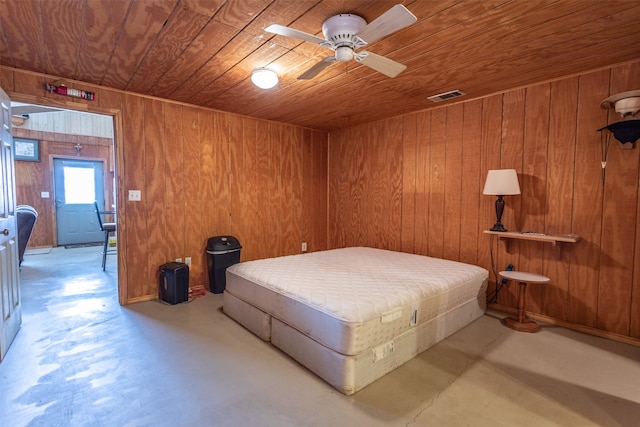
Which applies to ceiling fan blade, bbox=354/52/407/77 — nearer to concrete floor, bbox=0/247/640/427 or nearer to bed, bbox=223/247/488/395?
bed, bbox=223/247/488/395

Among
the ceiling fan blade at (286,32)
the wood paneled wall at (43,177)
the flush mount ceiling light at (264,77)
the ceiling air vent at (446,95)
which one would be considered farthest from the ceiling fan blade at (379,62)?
the wood paneled wall at (43,177)

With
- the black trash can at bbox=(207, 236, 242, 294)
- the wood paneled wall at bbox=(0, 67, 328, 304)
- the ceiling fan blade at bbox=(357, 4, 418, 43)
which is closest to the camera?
the ceiling fan blade at bbox=(357, 4, 418, 43)

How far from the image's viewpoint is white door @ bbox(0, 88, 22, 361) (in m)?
2.22

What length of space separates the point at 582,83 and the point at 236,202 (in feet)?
12.7

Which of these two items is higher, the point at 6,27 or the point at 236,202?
the point at 6,27

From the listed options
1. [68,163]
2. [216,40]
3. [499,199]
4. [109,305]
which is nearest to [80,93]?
[216,40]

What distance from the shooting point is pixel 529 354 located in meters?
2.25

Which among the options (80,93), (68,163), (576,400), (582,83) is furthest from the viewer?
(68,163)

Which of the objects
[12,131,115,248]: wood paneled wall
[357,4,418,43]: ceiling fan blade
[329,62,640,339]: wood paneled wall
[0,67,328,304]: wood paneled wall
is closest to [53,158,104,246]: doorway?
[12,131,115,248]: wood paneled wall

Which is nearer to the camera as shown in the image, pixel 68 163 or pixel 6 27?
pixel 6 27

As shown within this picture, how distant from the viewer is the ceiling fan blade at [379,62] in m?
1.92

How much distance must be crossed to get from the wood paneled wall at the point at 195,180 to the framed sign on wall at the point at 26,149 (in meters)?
4.89

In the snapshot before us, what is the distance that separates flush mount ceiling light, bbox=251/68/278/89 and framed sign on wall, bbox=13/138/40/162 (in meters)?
6.58

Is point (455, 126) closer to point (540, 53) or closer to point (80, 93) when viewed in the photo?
point (540, 53)
